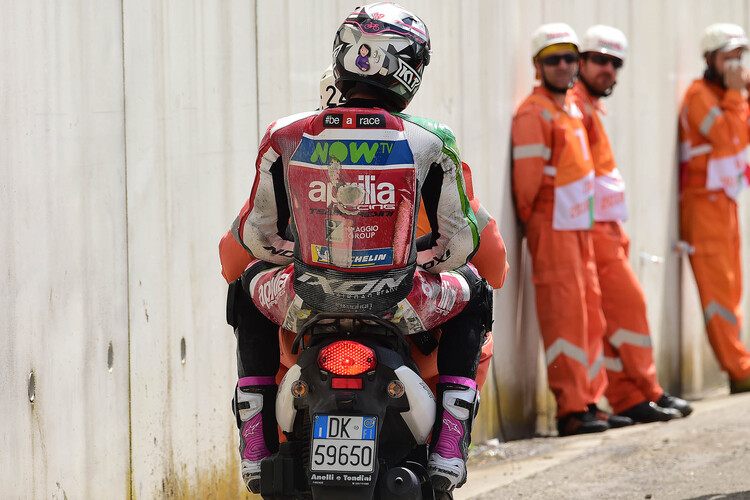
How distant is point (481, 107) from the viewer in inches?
288

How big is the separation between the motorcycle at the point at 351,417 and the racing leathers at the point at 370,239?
2.4 inches

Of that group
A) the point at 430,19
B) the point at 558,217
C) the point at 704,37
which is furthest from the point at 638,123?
the point at 430,19

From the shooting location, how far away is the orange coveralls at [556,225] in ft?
24.9

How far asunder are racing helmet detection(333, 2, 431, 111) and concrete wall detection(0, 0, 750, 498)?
1301 millimetres

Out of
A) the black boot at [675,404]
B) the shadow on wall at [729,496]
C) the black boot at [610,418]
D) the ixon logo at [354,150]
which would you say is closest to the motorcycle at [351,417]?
the ixon logo at [354,150]

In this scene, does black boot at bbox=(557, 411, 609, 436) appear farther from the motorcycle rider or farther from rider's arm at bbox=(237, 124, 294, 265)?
rider's arm at bbox=(237, 124, 294, 265)

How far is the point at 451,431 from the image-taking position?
362 cm

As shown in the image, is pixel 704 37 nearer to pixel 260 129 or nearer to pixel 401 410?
pixel 260 129

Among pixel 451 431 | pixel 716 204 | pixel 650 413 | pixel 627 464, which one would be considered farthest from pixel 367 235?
pixel 716 204

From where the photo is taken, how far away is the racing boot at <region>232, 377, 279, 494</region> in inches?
148

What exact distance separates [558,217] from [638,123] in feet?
5.86

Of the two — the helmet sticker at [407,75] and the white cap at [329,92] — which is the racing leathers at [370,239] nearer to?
the helmet sticker at [407,75]

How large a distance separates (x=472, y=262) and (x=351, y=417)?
91 centimetres

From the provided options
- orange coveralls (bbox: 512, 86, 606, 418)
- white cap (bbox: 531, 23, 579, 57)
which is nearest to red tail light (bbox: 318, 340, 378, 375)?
orange coveralls (bbox: 512, 86, 606, 418)
